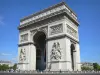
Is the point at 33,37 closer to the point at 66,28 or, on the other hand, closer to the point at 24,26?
the point at 24,26

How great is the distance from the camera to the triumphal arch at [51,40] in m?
20.8

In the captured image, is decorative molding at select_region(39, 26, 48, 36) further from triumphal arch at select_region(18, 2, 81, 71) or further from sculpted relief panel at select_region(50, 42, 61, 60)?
sculpted relief panel at select_region(50, 42, 61, 60)

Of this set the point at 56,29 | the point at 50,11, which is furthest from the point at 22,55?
the point at 50,11

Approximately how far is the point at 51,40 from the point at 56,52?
2458mm

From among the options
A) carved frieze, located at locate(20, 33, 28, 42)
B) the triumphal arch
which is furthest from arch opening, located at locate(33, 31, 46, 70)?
carved frieze, located at locate(20, 33, 28, 42)

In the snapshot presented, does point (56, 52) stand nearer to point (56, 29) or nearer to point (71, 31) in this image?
point (56, 29)

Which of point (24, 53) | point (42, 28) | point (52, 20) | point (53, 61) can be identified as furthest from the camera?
point (24, 53)

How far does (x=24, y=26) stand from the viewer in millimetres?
27547

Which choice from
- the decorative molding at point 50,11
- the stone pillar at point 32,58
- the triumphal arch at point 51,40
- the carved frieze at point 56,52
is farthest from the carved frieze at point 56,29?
the stone pillar at point 32,58

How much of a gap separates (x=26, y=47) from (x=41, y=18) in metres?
6.05

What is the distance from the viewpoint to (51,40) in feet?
73.7

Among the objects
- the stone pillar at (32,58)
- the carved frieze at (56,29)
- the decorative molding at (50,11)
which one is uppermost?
the decorative molding at (50,11)

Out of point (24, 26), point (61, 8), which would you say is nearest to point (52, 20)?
point (61, 8)

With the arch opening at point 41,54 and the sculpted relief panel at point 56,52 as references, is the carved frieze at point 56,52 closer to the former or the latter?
the sculpted relief panel at point 56,52
